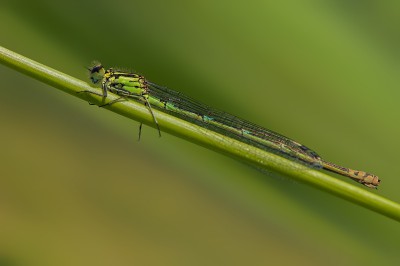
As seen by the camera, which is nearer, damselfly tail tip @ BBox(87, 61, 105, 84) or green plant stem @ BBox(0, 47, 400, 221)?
green plant stem @ BBox(0, 47, 400, 221)

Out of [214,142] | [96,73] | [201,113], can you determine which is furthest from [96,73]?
[214,142]

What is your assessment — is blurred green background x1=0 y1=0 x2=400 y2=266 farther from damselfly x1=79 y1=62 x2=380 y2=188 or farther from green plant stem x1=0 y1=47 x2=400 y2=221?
→ green plant stem x1=0 y1=47 x2=400 y2=221

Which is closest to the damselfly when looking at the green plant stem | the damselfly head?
the damselfly head

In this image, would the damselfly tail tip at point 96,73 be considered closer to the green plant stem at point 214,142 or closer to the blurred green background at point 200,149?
the blurred green background at point 200,149

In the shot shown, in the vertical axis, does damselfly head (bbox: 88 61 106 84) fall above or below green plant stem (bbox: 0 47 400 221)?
above

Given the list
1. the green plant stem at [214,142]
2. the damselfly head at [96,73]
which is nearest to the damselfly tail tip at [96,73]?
the damselfly head at [96,73]
